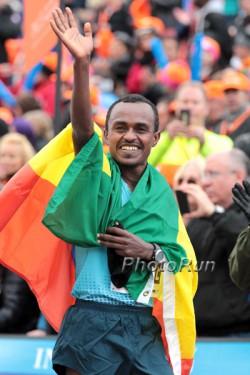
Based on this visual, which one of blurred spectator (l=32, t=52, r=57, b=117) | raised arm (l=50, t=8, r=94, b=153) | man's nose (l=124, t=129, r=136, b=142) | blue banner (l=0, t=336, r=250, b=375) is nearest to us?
raised arm (l=50, t=8, r=94, b=153)

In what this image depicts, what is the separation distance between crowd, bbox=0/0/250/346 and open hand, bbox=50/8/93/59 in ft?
7.29

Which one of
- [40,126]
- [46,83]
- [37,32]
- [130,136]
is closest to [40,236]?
[130,136]

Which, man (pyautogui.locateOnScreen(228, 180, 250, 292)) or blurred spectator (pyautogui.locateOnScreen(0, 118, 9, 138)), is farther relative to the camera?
blurred spectator (pyautogui.locateOnScreen(0, 118, 9, 138))

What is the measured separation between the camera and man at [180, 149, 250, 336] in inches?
297

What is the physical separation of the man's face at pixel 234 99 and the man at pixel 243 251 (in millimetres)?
6221

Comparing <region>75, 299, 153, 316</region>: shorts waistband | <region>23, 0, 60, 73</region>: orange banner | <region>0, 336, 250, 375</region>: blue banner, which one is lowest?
<region>0, 336, 250, 375</region>: blue banner

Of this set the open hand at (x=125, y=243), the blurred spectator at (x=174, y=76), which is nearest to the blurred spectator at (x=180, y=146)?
the open hand at (x=125, y=243)

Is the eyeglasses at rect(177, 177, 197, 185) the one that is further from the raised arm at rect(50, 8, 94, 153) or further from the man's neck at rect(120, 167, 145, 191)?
the raised arm at rect(50, 8, 94, 153)

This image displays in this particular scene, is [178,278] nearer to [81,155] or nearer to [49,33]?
[81,155]

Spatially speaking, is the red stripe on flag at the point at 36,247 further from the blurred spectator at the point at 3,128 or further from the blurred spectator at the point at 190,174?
the blurred spectator at the point at 3,128

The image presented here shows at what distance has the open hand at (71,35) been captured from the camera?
5266 millimetres

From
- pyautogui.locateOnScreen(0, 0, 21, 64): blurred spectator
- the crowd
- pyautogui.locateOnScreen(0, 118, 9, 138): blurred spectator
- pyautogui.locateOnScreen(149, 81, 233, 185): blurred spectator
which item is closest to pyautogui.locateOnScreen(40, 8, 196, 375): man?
the crowd

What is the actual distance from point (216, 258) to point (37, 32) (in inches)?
130

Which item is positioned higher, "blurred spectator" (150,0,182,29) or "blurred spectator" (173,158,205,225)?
"blurred spectator" (150,0,182,29)
